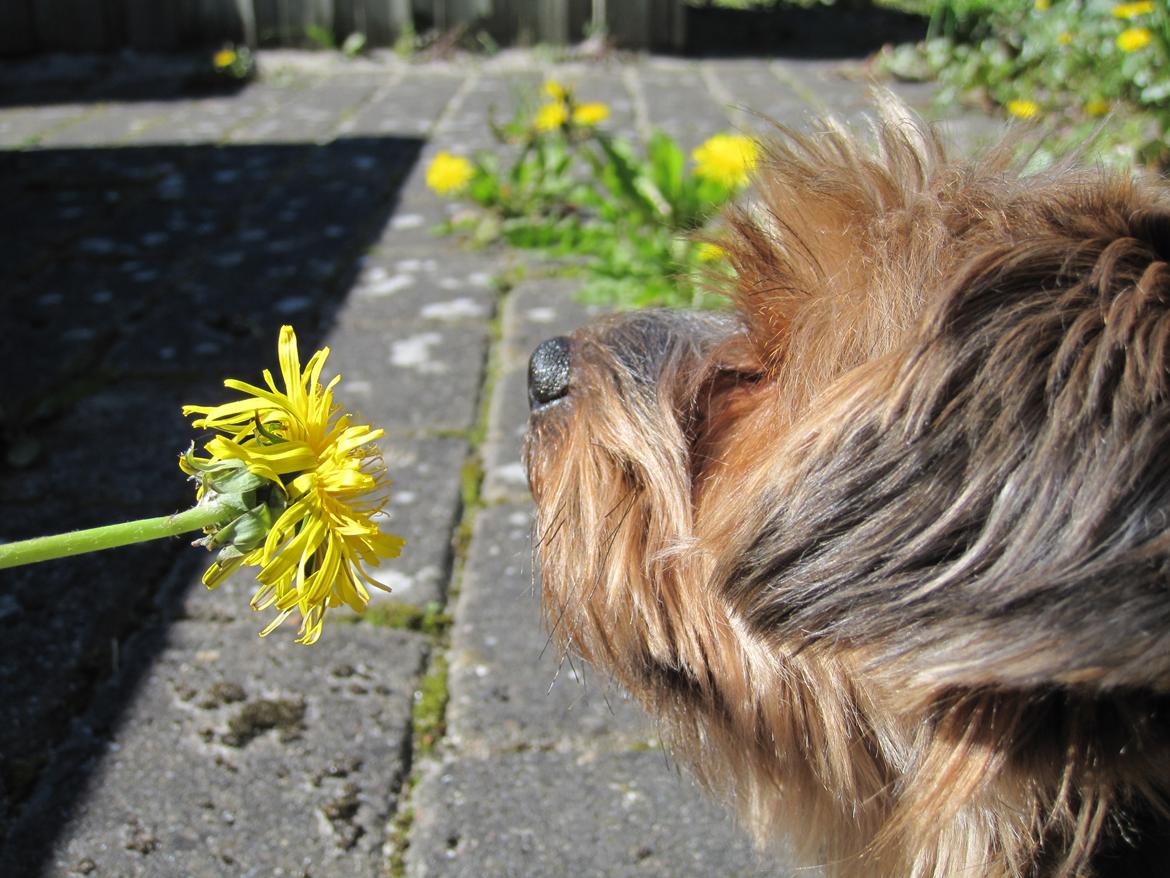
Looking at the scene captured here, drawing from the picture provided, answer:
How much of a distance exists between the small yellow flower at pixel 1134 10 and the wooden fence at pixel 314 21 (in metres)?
4.34

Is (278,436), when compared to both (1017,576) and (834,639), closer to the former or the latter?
(834,639)

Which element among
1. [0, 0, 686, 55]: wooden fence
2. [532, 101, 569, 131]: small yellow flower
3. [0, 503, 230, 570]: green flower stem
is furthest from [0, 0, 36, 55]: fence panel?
[0, 503, 230, 570]: green flower stem

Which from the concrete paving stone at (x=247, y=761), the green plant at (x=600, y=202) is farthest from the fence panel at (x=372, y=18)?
the concrete paving stone at (x=247, y=761)

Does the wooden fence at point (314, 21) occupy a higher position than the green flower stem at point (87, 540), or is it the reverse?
the green flower stem at point (87, 540)

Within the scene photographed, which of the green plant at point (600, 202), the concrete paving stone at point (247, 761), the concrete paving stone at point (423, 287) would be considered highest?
the green plant at point (600, 202)

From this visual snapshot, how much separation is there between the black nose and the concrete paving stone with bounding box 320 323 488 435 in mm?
1341

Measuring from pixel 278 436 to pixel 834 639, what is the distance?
2.33 feet

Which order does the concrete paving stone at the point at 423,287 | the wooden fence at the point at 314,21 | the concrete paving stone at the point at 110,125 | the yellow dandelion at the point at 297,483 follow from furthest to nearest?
the wooden fence at the point at 314,21
the concrete paving stone at the point at 110,125
the concrete paving stone at the point at 423,287
the yellow dandelion at the point at 297,483

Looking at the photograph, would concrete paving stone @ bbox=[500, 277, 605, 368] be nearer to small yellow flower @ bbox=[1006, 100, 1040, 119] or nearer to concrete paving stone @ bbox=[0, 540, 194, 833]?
concrete paving stone @ bbox=[0, 540, 194, 833]

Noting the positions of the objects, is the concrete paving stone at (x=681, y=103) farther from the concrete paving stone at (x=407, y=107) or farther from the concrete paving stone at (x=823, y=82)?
the concrete paving stone at (x=407, y=107)

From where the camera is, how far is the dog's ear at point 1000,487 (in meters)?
1.17

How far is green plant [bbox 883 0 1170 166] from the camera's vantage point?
184 inches

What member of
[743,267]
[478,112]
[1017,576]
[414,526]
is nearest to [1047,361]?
[1017,576]

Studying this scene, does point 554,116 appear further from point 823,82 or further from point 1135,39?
point 823,82
